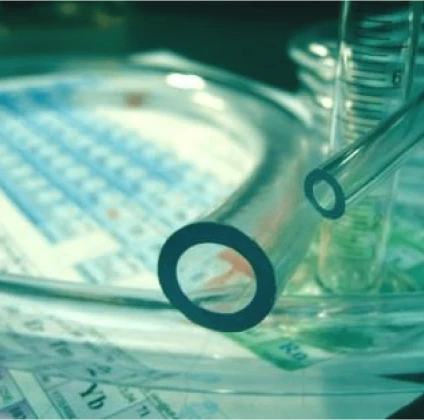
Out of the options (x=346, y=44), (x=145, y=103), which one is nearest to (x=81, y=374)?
(x=346, y=44)

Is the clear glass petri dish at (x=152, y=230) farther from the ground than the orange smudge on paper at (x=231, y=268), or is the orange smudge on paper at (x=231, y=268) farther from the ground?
the orange smudge on paper at (x=231, y=268)

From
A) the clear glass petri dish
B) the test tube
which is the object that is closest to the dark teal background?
the clear glass petri dish

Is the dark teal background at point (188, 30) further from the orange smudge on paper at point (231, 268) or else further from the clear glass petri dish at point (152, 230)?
the orange smudge on paper at point (231, 268)

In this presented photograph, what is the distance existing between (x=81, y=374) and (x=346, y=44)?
0.14m

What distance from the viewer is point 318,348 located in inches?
9.0

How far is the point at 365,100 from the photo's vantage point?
25 centimetres

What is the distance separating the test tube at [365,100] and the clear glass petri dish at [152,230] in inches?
0.5

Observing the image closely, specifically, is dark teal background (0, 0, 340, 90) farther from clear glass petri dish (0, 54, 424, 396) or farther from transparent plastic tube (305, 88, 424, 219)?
transparent plastic tube (305, 88, 424, 219)

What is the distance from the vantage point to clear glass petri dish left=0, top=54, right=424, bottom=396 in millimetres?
224

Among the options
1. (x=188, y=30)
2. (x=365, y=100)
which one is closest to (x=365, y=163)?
(x=365, y=100)

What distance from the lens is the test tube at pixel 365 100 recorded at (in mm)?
245

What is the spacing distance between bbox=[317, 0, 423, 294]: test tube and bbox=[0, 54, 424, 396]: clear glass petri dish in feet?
0.04

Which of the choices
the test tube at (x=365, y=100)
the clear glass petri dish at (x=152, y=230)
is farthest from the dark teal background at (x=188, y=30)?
the test tube at (x=365, y=100)

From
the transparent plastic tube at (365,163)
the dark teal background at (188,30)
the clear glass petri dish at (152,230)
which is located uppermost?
the transparent plastic tube at (365,163)
